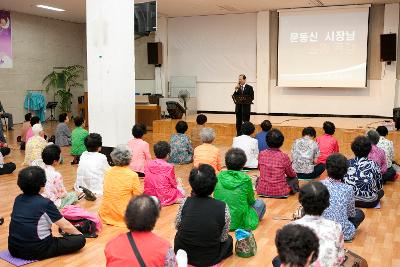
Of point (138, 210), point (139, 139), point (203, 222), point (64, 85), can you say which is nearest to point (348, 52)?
point (139, 139)

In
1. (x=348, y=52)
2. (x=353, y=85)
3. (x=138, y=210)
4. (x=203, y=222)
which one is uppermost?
(x=348, y=52)

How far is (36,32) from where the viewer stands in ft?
46.6

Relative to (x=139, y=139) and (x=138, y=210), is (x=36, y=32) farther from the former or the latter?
(x=138, y=210)

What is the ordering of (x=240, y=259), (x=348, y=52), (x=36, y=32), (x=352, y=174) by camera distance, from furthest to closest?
(x=36, y=32), (x=348, y=52), (x=352, y=174), (x=240, y=259)

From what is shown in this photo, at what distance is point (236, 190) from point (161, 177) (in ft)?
4.23

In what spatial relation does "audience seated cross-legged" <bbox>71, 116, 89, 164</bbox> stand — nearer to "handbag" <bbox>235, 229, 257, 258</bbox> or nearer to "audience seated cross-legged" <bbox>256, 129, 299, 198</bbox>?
"audience seated cross-legged" <bbox>256, 129, 299, 198</bbox>

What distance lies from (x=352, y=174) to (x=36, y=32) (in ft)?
40.1

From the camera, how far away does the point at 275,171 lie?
5328 millimetres

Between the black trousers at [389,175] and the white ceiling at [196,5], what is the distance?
613 cm

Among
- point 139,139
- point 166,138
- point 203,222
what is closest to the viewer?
point 203,222

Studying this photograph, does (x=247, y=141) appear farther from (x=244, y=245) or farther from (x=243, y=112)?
(x=244, y=245)

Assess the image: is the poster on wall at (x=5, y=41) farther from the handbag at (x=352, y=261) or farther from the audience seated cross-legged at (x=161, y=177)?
the handbag at (x=352, y=261)

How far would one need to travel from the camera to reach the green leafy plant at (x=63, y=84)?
14603 mm

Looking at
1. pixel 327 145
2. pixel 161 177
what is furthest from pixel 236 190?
pixel 327 145
